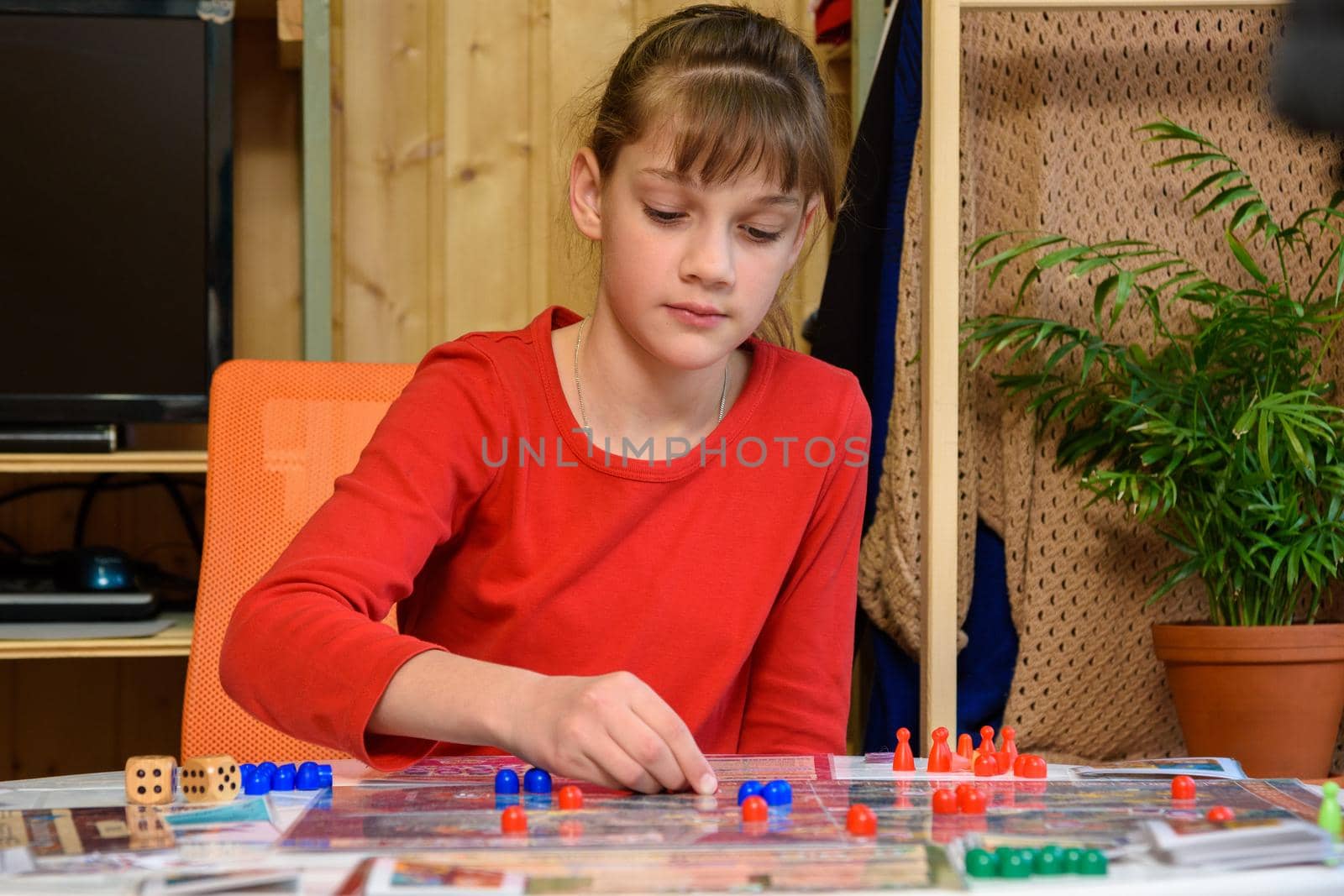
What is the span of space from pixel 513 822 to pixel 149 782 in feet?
0.66

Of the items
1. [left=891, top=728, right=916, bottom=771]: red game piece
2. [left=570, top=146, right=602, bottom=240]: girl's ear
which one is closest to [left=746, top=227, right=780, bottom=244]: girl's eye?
[left=570, top=146, right=602, bottom=240]: girl's ear

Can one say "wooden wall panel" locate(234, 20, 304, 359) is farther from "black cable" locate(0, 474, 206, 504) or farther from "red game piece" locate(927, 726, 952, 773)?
"red game piece" locate(927, 726, 952, 773)

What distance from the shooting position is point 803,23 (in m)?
2.35

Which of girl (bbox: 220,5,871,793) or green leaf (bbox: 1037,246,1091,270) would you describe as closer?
girl (bbox: 220,5,871,793)

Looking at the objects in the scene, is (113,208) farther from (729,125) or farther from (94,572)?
(729,125)

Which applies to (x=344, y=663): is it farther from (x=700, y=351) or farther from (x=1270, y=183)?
(x=1270, y=183)

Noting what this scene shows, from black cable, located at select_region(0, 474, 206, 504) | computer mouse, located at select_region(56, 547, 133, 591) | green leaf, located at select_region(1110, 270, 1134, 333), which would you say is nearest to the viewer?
green leaf, located at select_region(1110, 270, 1134, 333)

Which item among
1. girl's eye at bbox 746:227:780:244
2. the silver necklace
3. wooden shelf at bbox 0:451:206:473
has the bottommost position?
wooden shelf at bbox 0:451:206:473

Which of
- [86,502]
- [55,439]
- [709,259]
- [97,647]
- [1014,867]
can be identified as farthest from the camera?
[86,502]

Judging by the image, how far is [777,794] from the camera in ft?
2.05

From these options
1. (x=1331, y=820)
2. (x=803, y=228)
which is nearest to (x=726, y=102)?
(x=803, y=228)

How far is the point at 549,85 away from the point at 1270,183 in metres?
1.14

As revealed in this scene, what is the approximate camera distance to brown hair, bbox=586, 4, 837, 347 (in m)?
0.98

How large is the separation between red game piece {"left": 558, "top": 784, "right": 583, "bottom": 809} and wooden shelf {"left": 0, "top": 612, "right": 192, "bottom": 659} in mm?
1260
